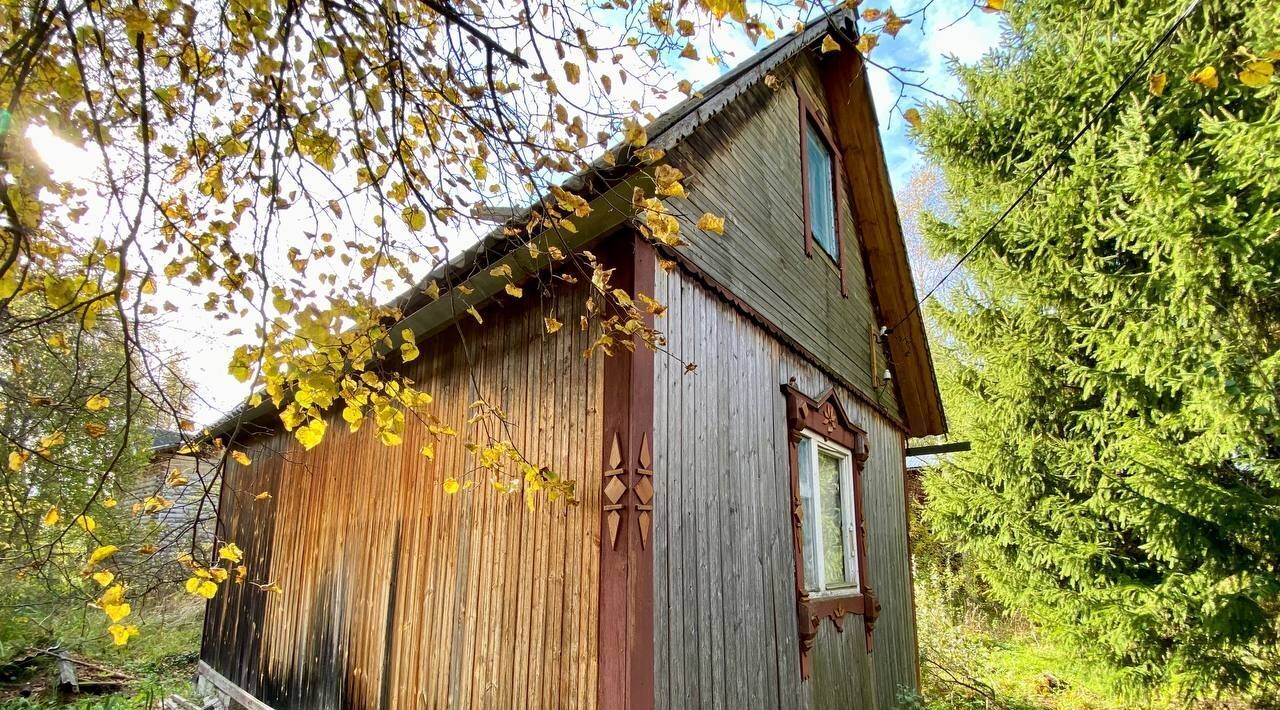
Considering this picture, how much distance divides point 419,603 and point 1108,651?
25.2ft

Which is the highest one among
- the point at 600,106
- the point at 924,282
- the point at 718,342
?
the point at 924,282

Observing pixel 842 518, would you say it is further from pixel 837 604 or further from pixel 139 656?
pixel 139 656

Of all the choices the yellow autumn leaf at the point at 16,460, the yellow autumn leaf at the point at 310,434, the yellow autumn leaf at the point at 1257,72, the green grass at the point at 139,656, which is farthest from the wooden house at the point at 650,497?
the green grass at the point at 139,656

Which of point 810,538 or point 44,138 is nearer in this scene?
point 44,138

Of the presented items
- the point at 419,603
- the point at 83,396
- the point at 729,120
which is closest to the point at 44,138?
the point at 83,396

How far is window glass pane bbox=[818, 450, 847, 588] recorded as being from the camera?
17.6 ft

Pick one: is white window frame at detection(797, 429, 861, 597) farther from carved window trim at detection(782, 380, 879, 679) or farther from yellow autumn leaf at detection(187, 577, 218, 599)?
yellow autumn leaf at detection(187, 577, 218, 599)

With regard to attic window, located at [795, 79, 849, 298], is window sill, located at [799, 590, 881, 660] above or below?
below

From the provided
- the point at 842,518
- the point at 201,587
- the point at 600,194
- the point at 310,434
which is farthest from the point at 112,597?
the point at 842,518

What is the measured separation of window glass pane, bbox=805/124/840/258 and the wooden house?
0.04 metres

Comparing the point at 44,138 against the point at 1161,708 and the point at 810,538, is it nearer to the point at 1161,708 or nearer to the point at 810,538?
the point at 810,538

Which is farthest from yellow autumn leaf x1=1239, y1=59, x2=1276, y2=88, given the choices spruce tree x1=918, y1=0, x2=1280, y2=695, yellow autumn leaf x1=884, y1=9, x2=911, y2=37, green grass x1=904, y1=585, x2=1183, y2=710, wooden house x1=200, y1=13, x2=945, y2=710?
green grass x1=904, y1=585, x2=1183, y2=710

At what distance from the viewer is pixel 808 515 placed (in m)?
5.11

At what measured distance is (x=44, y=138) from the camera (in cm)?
217
